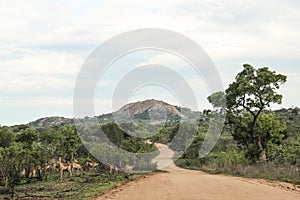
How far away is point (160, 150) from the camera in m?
28.1

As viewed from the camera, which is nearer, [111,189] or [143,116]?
[111,189]

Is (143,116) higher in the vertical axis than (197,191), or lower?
higher

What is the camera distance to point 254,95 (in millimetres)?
24156

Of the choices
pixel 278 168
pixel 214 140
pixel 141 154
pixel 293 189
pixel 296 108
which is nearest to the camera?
pixel 293 189

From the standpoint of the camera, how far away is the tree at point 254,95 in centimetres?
2381

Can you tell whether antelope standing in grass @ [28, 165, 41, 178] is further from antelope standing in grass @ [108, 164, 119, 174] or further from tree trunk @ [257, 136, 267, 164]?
tree trunk @ [257, 136, 267, 164]

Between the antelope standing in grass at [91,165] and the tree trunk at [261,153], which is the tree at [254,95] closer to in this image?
the tree trunk at [261,153]

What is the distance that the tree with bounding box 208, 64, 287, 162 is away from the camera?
23812mm

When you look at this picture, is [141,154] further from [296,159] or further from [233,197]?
[233,197]

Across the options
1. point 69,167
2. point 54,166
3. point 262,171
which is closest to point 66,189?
point 69,167

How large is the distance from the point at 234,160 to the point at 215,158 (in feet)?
12.5

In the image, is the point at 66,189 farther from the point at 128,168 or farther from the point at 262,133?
the point at 262,133

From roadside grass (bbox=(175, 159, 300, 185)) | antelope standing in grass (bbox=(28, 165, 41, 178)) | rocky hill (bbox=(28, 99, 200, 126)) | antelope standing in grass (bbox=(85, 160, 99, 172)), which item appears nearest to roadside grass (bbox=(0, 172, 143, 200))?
antelope standing in grass (bbox=(28, 165, 41, 178))

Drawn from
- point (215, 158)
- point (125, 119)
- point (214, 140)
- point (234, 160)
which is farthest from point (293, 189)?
point (214, 140)
